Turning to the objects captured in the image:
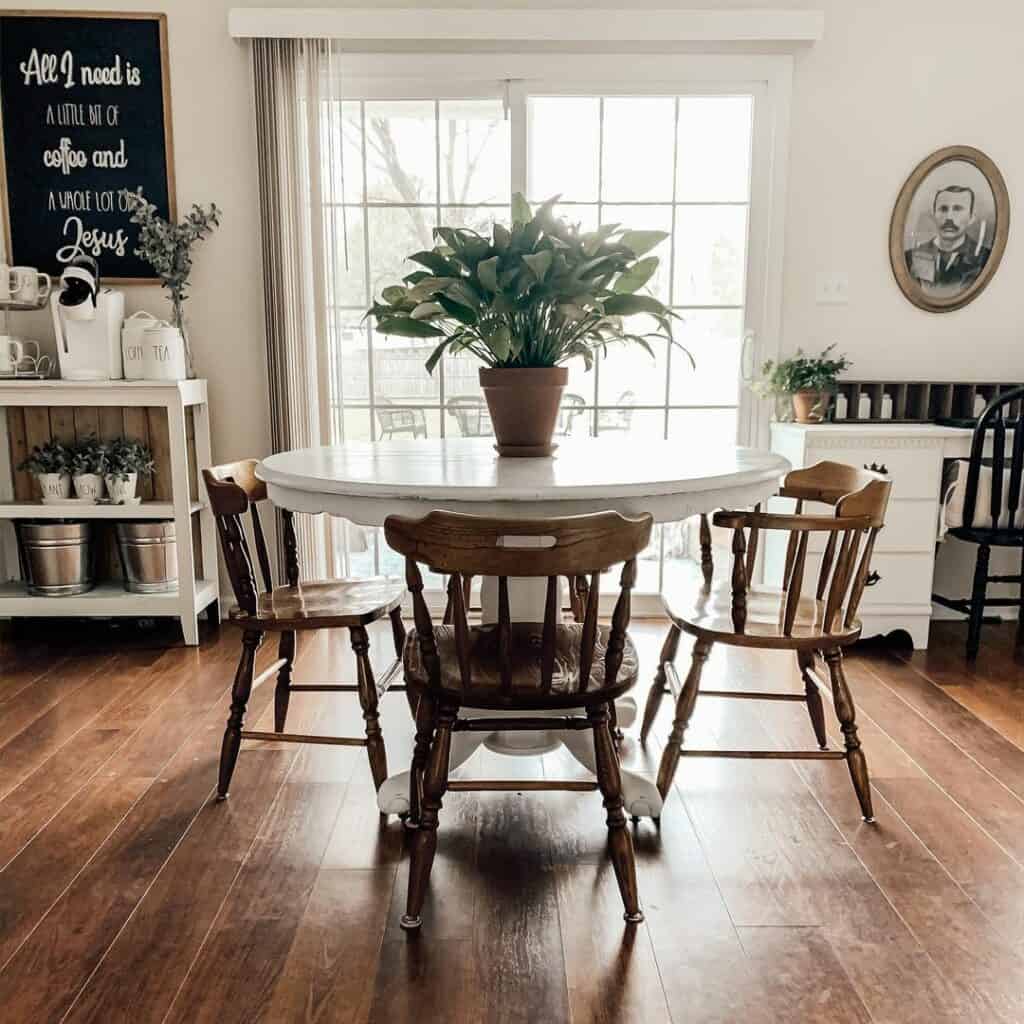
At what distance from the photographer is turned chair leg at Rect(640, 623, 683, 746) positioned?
7.88 ft

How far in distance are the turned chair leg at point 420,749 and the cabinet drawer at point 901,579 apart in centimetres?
204

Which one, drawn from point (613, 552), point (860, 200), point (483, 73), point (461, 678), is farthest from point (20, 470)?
point (860, 200)

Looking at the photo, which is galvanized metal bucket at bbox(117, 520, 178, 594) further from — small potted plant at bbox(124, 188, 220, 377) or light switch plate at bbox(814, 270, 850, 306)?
light switch plate at bbox(814, 270, 850, 306)

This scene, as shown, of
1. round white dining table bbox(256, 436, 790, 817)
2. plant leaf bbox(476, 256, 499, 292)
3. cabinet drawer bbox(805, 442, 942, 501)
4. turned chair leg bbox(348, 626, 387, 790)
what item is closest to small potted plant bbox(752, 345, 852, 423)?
cabinet drawer bbox(805, 442, 942, 501)

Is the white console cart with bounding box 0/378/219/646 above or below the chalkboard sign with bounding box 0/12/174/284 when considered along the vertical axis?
below

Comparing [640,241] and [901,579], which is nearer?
[640,241]

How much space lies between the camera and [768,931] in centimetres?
168

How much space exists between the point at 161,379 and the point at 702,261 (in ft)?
6.98

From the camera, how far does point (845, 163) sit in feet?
11.7

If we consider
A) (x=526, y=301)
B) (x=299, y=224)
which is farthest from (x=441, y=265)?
(x=299, y=224)

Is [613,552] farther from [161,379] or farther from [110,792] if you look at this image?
[161,379]

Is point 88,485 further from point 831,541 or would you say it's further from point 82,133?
point 831,541

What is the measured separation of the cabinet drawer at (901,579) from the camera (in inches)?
A: 131

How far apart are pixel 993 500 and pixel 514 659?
2170mm
